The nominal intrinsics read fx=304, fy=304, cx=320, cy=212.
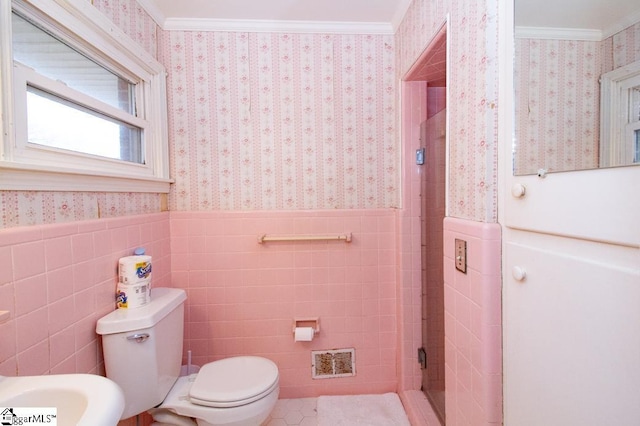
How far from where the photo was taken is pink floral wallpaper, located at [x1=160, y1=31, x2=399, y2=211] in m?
1.83

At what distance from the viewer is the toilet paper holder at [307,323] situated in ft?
6.14

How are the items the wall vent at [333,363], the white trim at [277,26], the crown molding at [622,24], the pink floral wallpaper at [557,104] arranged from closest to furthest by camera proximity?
the crown molding at [622,24], the pink floral wallpaper at [557,104], the white trim at [277,26], the wall vent at [333,363]

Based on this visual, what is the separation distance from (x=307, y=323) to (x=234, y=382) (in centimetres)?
60

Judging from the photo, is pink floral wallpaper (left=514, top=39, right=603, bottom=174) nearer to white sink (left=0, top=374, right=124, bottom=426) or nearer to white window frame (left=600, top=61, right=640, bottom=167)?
white window frame (left=600, top=61, right=640, bottom=167)

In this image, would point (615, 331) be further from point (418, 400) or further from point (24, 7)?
point (24, 7)

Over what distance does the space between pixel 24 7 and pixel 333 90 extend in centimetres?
137

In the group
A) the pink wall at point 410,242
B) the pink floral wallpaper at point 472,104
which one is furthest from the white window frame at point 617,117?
the pink wall at point 410,242

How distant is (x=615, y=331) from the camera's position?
611 mm

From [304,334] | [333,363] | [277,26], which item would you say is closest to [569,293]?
[304,334]

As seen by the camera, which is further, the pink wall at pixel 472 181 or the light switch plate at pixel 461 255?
the light switch plate at pixel 461 255

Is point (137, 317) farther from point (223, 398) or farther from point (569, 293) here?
point (569, 293)

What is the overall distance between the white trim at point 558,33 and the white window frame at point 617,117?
0.10 metres

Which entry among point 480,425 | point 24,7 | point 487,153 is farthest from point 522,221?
point 24,7

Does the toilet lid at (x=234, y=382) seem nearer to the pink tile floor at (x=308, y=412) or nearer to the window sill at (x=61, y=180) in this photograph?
the pink tile floor at (x=308, y=412)
